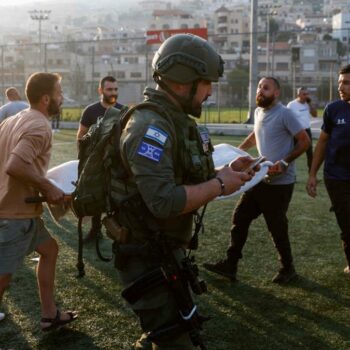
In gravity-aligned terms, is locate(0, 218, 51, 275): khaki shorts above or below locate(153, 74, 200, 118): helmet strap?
below

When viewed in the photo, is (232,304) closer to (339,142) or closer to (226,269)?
(226,269)

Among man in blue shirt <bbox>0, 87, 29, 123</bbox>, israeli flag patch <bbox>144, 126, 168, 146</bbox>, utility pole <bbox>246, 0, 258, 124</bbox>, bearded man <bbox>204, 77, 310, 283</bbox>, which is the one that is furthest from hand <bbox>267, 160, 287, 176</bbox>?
utility pole <bbox>246, 0, 258, 124</bbox>

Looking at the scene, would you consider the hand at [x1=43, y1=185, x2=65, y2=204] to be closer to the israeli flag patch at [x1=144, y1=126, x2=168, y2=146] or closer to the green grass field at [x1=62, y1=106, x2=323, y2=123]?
the israeli flag patch at [x1=144, y1=126, x2=168, y2=146]

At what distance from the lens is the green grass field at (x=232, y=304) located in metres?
4.44

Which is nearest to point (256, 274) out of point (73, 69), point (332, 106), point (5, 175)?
point (332, 106)

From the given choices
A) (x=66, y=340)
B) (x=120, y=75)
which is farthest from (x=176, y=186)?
(x=120, y=75)

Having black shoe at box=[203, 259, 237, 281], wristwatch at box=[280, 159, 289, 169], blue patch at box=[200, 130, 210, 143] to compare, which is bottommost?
black shoe at box=[203, 259, 237, 281]

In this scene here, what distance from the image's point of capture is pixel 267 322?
479 cm

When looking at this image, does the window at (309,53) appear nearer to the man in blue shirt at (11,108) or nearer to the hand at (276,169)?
the man in blue shirt at (11,108)

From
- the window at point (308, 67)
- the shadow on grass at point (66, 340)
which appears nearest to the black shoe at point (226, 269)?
the shadow on grass at point (66, 340)

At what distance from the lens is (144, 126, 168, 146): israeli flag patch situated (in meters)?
2.62

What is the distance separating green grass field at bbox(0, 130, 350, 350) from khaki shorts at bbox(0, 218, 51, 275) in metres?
0.72

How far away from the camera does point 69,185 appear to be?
4.94 meters

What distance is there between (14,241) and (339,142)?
3.13 m
